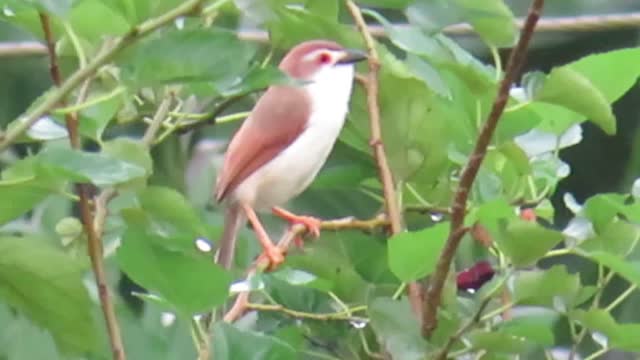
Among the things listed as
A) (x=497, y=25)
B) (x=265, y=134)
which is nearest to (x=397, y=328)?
(x=497, y=25)

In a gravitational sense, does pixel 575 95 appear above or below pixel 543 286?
above

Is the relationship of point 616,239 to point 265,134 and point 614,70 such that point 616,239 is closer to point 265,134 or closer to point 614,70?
point 614,70

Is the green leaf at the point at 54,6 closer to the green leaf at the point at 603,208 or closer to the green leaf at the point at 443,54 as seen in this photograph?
the green leaf at the point at 443,54

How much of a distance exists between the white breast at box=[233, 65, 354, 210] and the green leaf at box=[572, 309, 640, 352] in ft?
1.37

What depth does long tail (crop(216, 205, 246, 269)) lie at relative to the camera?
130cm

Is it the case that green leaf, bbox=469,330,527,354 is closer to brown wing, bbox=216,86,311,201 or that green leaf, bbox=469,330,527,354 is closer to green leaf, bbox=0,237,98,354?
green leaf, bbox=0,237,98,354

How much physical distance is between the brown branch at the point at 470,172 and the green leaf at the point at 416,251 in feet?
0.07

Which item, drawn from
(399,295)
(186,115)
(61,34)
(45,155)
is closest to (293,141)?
(186,115)

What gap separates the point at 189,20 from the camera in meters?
1.11

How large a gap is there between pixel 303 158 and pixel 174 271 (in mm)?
780

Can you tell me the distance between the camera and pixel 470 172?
99cm

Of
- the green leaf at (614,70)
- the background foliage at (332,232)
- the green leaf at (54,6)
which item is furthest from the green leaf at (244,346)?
the green leaf at (614,70)

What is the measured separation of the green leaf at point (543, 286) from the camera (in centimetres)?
114

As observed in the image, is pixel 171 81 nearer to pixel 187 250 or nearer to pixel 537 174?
pixel 187 250
